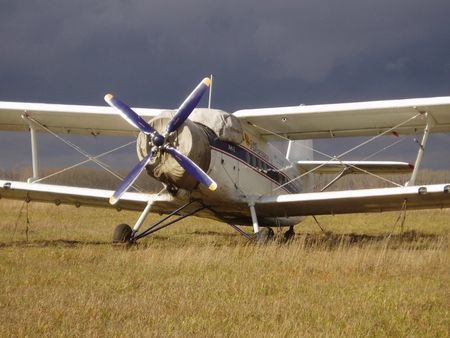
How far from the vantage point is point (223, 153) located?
11.5m

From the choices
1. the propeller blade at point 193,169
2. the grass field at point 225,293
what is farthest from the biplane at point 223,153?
the grass field at point 225,293

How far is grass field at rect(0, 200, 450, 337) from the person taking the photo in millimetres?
4496

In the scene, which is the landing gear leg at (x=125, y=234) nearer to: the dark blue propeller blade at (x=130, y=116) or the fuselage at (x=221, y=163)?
the fuselage at (x=221, y=163)

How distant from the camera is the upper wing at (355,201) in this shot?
11.1 meters

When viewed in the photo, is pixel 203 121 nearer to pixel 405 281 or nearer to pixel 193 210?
pixel 193 210

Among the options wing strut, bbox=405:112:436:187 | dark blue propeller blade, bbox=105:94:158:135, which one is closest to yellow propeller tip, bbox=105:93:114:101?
dark blue propeller blade, bbox=105:94:158:135

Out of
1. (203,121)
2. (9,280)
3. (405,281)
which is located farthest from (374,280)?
(203,121)

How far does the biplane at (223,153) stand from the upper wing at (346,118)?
2 centimetres

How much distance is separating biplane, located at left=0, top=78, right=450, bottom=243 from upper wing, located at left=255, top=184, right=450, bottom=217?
22mm

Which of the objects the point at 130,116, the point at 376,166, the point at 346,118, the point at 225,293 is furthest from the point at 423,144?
→ the point at 225,293

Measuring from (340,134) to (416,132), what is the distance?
184 cm

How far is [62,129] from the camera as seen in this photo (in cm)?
1452

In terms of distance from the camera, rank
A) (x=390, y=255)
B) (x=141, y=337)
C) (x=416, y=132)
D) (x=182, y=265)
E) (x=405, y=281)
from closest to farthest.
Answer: (x=141, y=337)
(x=405, y=281)
(x=182, y=265)
(x=390, y=255)
(x=416, y=132)

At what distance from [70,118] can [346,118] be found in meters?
6.75
